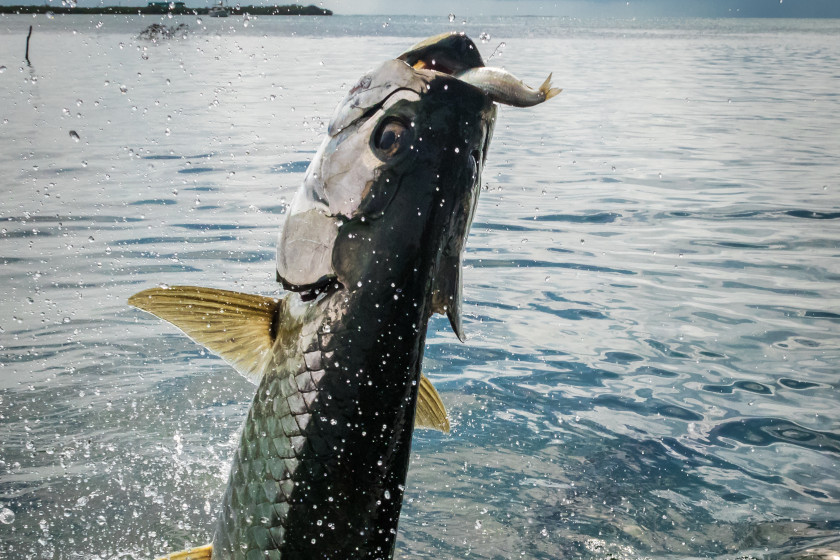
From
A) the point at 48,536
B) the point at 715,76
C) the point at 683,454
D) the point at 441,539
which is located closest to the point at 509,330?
the point at 683,454

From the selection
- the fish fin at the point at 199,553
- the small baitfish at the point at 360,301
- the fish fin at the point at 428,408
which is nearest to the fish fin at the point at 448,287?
the small baitfish at the point at 360,301

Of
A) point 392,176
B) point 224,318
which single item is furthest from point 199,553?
point 392,176

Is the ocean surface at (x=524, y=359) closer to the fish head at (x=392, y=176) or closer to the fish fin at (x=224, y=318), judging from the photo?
the fish fin at (x=224, y=318)

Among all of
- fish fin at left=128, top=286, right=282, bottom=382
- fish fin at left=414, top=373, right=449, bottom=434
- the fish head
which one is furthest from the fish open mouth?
fish fin at left=414, top=373, right=449, bottom=434

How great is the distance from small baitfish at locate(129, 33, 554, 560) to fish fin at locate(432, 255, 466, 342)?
3 cm

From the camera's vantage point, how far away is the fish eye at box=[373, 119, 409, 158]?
8.02ft

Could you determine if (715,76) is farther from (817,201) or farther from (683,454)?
(683,454)

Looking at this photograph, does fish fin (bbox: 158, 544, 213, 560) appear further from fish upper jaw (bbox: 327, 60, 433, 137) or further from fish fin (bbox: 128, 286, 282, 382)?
fish upper jaw (bbox: 327, 60, 433, 137)

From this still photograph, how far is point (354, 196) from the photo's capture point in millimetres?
2451

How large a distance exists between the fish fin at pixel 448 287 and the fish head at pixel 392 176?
0.20 ft

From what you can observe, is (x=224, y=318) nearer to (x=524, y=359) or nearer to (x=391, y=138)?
(x=391, y=138)

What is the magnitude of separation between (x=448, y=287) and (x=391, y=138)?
50 centimetres

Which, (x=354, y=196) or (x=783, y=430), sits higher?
(x=354, y=196)

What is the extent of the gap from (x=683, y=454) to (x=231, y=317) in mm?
4054
